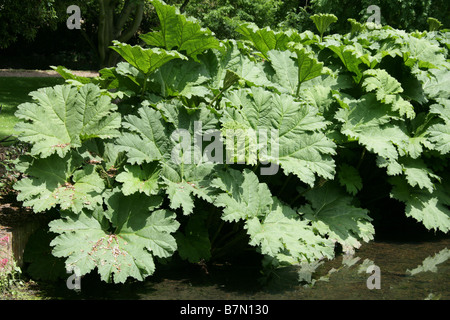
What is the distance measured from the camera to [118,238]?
3.28m

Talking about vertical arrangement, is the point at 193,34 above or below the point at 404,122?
Answer: above

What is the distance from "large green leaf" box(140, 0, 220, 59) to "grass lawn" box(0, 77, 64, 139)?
337 centimetres

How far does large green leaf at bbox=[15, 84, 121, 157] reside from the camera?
342 cm

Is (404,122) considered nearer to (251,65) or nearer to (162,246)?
(251,65)

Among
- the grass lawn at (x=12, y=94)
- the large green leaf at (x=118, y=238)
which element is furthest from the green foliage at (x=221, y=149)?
the grass lawn at (x=12, y=94)

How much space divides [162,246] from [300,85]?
1877 mm

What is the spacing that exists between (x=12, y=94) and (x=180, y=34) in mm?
8763

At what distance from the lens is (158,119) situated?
3.54 metres

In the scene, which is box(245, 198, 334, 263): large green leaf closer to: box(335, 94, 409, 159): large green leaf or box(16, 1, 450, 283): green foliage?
box(16, 1, 450, 283): green foliage

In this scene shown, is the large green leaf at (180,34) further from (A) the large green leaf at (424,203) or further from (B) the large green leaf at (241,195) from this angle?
(A) the large green leaf at (424,203)

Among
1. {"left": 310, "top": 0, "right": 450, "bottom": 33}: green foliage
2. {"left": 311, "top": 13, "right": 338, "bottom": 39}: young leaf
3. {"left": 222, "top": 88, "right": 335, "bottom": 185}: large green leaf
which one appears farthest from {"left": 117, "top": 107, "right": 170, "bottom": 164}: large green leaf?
{"left": 310, "top": 0, "right": 450, "bottom": 33}: green foliage

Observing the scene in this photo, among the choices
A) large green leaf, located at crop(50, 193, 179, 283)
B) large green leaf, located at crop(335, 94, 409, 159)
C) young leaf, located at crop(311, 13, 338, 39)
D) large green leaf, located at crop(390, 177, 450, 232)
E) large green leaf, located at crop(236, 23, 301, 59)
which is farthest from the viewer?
young leaf, located at crop(311, 13, 338, 39)

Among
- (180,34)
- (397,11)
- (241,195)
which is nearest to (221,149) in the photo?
(241,195)

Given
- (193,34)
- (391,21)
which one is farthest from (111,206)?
(391,21)
